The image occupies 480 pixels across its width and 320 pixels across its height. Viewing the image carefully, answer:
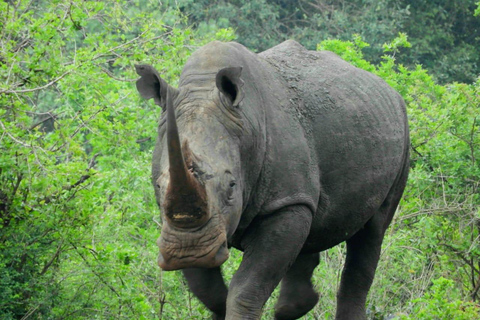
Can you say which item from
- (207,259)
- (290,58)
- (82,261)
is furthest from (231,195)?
(82,261)

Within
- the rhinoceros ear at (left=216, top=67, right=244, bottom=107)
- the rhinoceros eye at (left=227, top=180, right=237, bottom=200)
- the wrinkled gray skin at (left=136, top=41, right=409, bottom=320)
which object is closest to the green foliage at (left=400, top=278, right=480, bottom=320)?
the wrinkled gray skin at (left=136, top=41, right=409, bottom=320)

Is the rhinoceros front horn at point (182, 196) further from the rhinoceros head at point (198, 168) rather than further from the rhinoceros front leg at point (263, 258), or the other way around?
the rhinoceros front leg at point (263, 258)

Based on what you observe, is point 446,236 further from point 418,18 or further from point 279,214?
point 418,18

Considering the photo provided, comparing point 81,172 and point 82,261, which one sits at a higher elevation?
point 81,172

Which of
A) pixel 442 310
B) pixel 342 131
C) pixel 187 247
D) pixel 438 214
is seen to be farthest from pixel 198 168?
pixel 438 214

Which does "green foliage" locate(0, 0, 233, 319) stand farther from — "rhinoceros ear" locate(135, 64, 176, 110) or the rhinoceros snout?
the rhinoceros snout

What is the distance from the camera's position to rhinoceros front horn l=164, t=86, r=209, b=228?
4.94 m

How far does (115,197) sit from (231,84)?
3.99 meters

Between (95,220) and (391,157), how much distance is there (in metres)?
2.53

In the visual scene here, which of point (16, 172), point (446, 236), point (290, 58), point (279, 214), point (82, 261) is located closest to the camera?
point (279, 214)

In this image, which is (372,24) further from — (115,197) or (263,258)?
(263,258)

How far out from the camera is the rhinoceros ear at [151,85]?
5707mm

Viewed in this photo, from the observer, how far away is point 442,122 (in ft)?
34.8

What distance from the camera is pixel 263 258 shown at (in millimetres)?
6008
